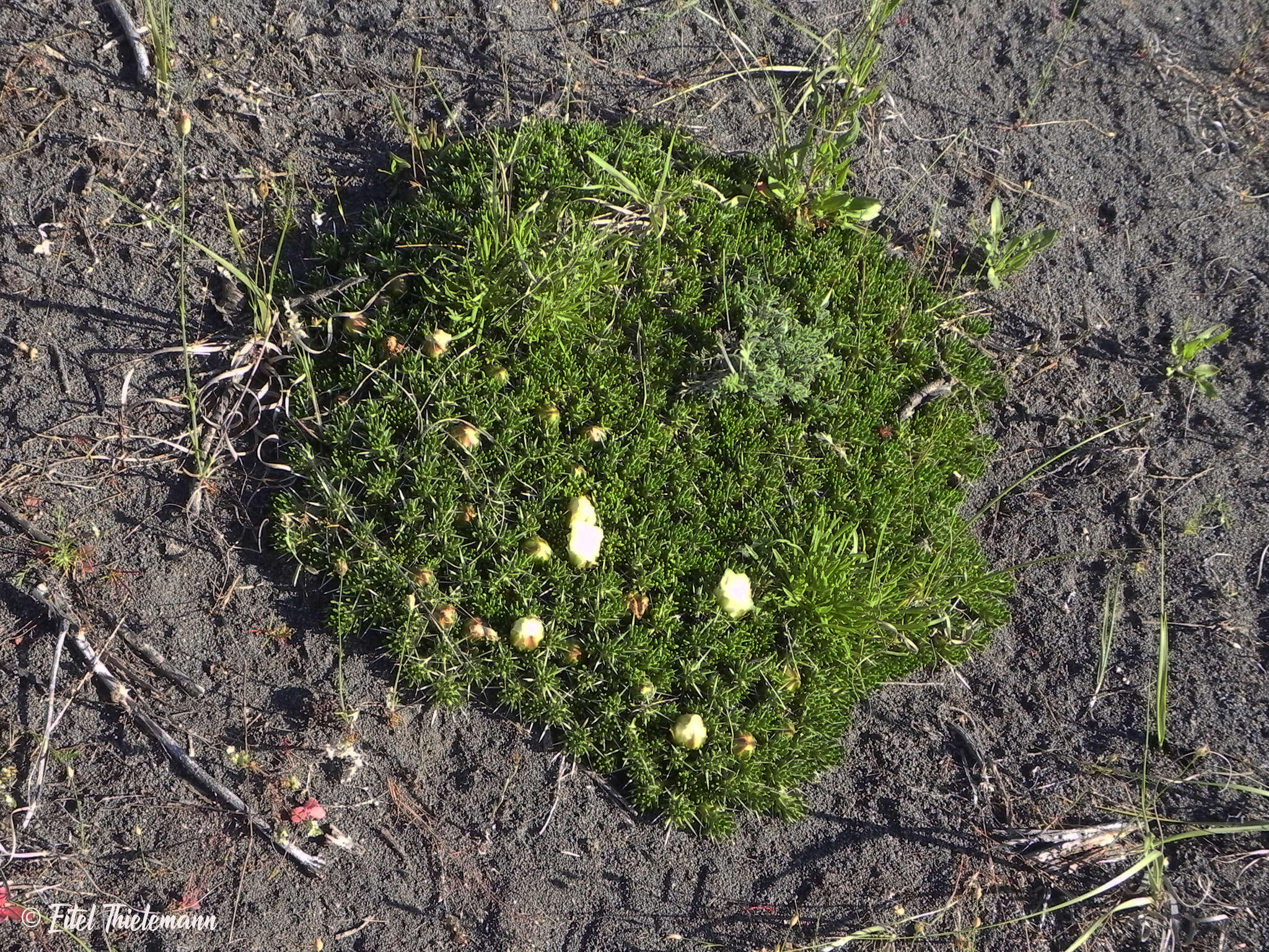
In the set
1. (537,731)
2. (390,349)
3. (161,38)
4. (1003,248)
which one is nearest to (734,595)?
(537,731)

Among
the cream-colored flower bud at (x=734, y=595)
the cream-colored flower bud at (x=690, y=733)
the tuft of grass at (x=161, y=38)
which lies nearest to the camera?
the cream-colored flower bud at (x=690, y=733)

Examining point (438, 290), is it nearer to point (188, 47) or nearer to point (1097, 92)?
point (188, 47)

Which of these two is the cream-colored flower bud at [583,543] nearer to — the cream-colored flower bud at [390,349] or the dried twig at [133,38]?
the cream-colored flower bud at [390,349]

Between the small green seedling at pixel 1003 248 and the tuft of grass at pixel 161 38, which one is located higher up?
the tuft of grass at pixel 161 38

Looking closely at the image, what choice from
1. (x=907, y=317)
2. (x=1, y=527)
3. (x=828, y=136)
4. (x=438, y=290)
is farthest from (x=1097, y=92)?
(x=1, y=527)

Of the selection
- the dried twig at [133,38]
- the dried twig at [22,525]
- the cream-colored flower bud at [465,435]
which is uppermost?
the dried twig at [133,38]

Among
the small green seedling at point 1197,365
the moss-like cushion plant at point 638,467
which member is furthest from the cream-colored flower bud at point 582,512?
the small green seedling at point 1197,365

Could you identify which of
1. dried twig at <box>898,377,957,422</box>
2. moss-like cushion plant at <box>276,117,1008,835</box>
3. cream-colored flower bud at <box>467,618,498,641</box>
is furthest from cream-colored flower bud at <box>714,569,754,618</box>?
dried twig at <box>898,377,957,422</box>
